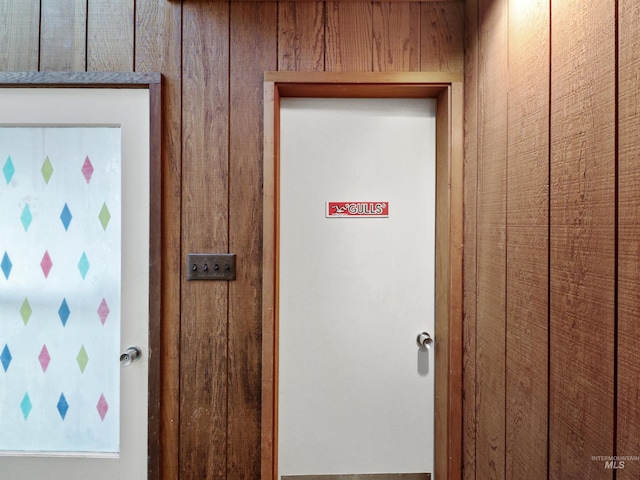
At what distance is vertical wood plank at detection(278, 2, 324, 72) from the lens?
1361 millimetres

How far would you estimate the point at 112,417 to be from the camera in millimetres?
1396

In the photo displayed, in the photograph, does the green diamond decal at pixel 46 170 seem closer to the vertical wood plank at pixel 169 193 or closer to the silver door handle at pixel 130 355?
the vertical wood plank at pixel 169 193

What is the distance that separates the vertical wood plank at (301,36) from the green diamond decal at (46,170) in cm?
97

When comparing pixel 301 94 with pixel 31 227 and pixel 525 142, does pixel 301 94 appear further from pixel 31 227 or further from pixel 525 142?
pixel 31 227

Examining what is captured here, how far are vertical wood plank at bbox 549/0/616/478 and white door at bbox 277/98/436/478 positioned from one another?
2.17ft

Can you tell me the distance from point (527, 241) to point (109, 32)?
5.26 feet

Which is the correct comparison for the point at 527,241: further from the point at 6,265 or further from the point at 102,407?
the point at 6,265

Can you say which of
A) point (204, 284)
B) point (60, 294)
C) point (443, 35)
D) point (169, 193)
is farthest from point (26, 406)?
point (443, 35)

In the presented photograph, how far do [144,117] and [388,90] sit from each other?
93 centimetres

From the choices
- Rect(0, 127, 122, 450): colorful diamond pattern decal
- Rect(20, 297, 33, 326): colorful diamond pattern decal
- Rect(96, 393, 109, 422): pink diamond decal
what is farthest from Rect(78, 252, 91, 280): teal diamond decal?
Rect(96, 393, 109, 422): pink diamond decal

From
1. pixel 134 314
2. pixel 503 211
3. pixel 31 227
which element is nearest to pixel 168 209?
pixel 134 314

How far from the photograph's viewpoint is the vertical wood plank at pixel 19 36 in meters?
1.37

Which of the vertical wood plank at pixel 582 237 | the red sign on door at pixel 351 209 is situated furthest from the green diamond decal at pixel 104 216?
the vertical wood plank at pixel 582 237

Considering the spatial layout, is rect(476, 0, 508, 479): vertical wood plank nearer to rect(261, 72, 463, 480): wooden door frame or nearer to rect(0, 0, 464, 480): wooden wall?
rect(261, 72, 463, 480): wooden door frame
